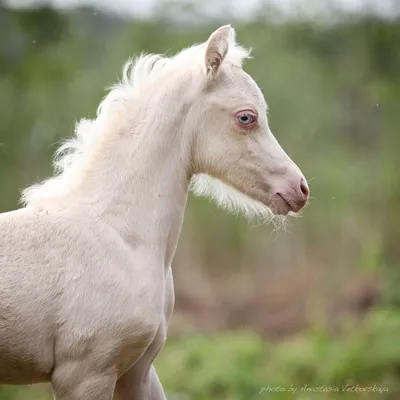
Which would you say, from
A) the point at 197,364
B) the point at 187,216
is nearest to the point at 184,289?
the point at 187,216

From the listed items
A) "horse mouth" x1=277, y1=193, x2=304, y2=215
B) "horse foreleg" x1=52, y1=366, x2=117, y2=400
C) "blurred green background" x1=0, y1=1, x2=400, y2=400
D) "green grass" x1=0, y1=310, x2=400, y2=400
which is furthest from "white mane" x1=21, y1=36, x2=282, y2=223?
"blurred green background" x1=0, y1=1, x2=400, y2=400

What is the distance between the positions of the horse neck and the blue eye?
0.27 m

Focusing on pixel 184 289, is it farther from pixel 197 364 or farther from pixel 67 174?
pixel 67 174

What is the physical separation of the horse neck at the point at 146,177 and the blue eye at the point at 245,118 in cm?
Result: 27

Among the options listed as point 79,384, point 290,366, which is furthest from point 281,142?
point 79,384

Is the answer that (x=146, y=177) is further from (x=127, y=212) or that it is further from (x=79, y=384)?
(x=79, y=384)

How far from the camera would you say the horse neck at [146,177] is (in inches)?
132

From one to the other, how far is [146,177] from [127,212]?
18 cm

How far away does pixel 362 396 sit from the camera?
6762mm

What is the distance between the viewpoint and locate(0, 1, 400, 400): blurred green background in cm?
980

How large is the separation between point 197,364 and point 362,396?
216 centimetres

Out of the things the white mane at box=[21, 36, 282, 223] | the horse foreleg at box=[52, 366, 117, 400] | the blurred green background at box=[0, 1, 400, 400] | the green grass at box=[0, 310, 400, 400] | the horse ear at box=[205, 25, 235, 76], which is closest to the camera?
the horse foreleg at box=[52, 366, 117, 400]

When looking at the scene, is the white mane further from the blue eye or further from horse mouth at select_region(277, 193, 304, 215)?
the blue eye

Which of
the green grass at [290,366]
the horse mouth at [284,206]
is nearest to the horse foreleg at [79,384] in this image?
the horse mouth at [284,206]
